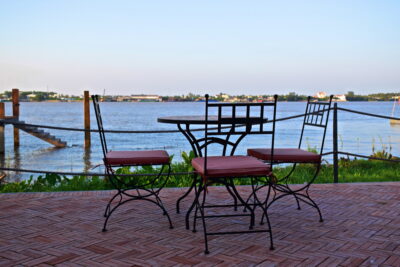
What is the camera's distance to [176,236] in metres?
3.09

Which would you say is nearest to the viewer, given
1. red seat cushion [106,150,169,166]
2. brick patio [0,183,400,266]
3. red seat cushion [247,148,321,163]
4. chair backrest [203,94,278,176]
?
brick patio [0,183,400,266]

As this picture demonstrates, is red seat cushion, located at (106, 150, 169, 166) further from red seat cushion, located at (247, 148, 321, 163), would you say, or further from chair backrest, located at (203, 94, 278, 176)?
A: red seat cushion, located at (247, 148, 321, 163)

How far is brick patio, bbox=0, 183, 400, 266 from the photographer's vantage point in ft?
8.68

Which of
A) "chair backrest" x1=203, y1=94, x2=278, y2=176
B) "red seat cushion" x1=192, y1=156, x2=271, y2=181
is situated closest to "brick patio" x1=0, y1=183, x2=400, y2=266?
"red seat cushion" x1=192, y1=156, x2=271, y2=181

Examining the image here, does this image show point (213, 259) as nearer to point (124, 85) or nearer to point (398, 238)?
point (398, 238)

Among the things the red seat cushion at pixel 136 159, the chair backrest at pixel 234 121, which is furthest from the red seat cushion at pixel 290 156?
the red seat cushion at pixel 136 159

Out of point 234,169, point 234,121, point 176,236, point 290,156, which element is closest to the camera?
point 234,169

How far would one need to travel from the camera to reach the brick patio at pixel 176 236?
2645 millimetres

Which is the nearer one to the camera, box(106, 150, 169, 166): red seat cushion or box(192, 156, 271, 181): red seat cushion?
box(192, 156, 271, 181): red seat cushion

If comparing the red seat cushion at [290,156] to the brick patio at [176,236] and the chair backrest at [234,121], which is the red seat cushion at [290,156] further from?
the brick patio at [176,236]

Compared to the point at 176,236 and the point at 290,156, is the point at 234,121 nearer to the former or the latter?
the point at 290,156

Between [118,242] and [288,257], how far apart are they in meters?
1.06

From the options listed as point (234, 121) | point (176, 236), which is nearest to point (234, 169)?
point (234, 121)

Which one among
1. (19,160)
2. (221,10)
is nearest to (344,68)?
(221,10)
